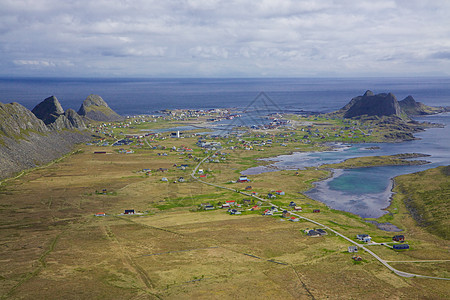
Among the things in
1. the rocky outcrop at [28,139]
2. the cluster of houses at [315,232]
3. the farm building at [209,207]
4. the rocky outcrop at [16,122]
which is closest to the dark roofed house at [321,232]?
the cluster of houses at [315,232]

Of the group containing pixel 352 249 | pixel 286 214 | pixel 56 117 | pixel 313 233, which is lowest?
pixel 286 214

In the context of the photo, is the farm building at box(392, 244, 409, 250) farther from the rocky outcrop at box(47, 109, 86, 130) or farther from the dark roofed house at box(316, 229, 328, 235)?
the rocky outcrop at box(47, 109, 86, 130)

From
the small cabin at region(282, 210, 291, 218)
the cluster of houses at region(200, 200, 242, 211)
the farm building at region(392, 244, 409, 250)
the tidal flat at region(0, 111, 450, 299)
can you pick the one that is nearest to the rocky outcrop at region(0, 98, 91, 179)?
the tidal flat at region(0, 111, 450, 299)

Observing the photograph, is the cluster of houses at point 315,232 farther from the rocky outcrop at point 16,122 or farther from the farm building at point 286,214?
the rocky outcrop at point 16,122

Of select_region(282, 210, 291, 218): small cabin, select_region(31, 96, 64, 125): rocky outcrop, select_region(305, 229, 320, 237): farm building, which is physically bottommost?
select_region(282, 210, 291, 218): small cabin

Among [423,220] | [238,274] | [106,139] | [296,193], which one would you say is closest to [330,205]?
[296,193]

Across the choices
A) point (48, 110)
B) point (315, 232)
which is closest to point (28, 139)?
point (48, 110)

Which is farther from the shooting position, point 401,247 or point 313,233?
point 313,233

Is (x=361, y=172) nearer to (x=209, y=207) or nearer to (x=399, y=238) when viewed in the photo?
(x=399, y=238)
